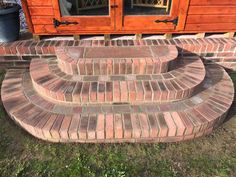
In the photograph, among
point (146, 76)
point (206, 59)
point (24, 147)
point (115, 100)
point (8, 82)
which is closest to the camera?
point (24, 147)

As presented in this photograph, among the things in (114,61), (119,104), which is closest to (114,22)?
(114,61)

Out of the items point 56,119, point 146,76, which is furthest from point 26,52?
point 146,76

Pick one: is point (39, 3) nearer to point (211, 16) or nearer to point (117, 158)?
point (117, 158)

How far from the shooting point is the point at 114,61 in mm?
2660

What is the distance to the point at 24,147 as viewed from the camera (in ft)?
7.42

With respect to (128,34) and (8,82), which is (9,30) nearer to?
(8,82)

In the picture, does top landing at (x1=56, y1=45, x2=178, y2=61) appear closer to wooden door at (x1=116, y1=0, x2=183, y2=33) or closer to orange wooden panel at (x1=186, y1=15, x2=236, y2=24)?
wooden door at (x1=116, y1=0, x2=183, y2=33)

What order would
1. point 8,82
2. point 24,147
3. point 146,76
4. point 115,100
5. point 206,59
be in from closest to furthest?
point 24,147 → point 115,100 → point 146,76 → point 8,82 → point 206,59

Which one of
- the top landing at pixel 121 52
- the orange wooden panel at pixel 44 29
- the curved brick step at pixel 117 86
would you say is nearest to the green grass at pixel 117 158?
the curved brick step at pixel 117 86

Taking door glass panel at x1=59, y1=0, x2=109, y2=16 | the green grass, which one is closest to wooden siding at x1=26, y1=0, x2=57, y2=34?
door glass panel at x1=59, y1=0, x2=109, y2=16

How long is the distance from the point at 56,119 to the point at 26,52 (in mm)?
1341

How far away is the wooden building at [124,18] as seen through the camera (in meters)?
2.96

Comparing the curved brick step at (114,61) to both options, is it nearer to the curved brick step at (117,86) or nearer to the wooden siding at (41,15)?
the curved brick step at (117,86)

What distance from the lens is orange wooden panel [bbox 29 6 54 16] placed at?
2955mm
